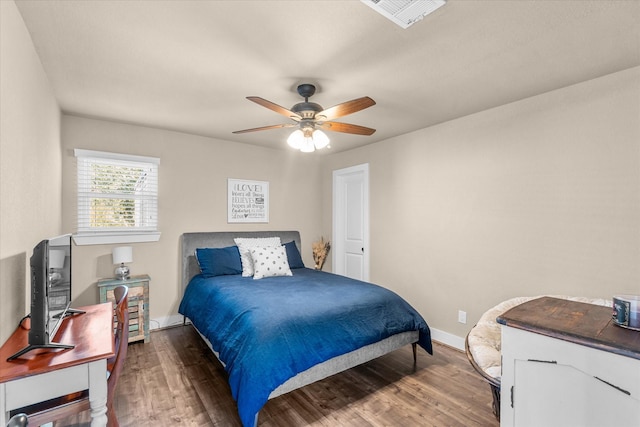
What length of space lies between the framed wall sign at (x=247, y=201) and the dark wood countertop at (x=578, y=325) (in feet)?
12.1

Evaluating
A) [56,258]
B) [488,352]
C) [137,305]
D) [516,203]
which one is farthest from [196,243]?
[516,203]

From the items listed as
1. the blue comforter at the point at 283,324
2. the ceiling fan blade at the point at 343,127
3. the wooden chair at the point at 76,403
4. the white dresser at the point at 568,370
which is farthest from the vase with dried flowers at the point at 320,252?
the white dresser at the point at 568,370

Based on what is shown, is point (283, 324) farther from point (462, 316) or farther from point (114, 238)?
point (114, 238)

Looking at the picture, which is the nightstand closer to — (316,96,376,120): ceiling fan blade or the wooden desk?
the wooden desk

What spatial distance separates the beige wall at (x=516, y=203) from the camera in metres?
2.25

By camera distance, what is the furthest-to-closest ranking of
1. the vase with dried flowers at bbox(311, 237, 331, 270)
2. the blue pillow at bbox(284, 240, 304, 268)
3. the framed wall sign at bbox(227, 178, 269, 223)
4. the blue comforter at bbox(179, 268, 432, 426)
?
the vase with dried flowers at bbox(311, 237, 331, 270) < the framed wall sign at bbox(227, 178, 269, 223) < the blue pillow at bbox(284, 240, 304, 268) < the blue comforter at bbox(179, 268, 432, 426)

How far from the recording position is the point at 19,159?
1.66 metres

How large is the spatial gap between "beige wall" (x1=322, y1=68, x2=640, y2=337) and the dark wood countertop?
143 cm

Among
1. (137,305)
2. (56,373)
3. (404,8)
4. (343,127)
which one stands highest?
(404,8)

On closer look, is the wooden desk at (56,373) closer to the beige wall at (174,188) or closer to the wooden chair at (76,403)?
the wooden chair at (76,403)

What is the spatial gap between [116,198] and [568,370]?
4.07 meters

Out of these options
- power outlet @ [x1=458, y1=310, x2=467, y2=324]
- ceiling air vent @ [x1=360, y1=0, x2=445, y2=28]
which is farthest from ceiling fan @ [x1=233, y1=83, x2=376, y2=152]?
power outlet @ [x1=458, y1=310, x2=467, y2=324]

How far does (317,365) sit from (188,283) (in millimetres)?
2271

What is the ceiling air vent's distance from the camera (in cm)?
149
